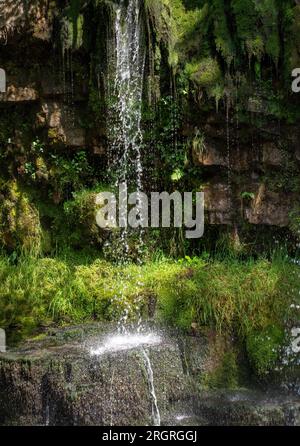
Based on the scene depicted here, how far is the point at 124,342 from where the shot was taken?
6.14 metres

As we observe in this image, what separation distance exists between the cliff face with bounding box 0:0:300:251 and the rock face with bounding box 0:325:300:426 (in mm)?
2606

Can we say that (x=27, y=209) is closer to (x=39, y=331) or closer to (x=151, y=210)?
(x=151, y=210)

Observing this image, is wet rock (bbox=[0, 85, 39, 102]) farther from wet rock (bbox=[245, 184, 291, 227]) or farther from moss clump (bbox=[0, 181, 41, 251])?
wet rock (bbox=[245, 184, 291, 227])

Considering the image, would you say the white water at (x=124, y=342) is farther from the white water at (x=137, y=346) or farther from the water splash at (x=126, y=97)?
the water splash at (x=126, y=97)

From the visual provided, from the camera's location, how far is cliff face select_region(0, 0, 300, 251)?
726 cm

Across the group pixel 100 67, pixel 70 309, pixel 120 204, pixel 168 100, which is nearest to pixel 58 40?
pixel 100 67

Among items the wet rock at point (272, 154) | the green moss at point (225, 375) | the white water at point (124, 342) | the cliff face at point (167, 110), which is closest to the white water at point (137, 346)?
the white water at point (124, 342)

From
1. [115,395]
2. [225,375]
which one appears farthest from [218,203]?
[115,395]

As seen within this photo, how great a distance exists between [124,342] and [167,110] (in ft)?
10.2

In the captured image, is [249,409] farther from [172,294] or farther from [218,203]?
[218,203]

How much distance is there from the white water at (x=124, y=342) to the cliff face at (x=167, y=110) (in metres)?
1.99

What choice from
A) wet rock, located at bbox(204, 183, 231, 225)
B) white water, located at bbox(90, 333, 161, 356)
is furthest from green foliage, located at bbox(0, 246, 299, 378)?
wet rock, located at bbox(204, 183, 231, 225)

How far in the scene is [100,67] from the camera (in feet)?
25.1
